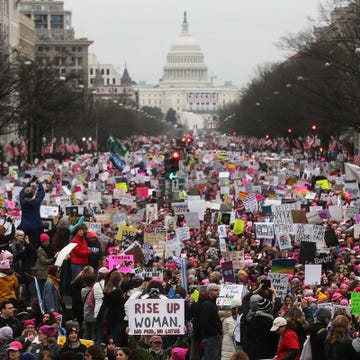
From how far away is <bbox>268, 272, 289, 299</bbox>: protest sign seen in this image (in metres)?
19.2

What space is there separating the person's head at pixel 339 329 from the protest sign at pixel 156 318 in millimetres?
1720

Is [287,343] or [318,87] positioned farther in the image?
[318,87]

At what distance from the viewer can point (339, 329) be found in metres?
15.2

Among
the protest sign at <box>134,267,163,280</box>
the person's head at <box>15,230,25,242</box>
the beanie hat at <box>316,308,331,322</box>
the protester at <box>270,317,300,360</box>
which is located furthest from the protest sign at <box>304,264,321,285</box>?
the protester at <box>270,317,300,360</box>

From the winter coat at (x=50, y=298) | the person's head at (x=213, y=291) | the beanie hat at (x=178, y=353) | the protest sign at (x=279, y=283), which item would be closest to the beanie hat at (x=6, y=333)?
the beanie hat at (x=178, y=353)

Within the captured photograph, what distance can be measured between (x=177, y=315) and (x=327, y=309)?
61.0 inches

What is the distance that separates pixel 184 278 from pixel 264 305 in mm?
3760

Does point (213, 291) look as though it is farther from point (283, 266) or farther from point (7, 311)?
point (283, 266)

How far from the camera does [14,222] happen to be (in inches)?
1118

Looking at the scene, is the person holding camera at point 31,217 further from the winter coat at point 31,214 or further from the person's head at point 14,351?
the person's head at point 14,351

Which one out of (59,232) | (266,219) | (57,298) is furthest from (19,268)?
(266,219)

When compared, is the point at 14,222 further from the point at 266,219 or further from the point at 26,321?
the point at 26,321

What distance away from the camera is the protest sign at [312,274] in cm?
2133

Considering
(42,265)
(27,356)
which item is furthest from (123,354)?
(42,265)
